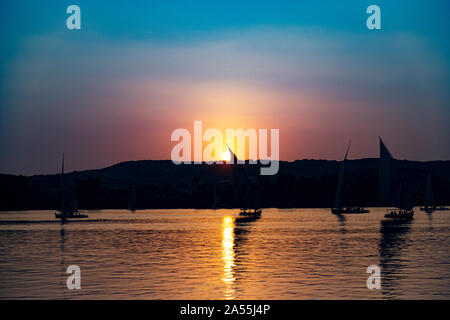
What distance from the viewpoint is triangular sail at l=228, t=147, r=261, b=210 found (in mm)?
135250

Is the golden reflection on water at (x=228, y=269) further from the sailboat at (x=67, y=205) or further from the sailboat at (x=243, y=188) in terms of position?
the sailboat at (x=67, y=205)

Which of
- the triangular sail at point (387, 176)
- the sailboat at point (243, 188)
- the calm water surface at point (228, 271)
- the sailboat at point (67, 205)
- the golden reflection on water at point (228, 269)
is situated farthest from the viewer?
the sailboat at point (67, 205)

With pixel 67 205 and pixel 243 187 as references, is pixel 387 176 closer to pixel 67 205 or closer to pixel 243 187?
pixel 243 187

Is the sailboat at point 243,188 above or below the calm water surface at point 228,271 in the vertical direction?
above

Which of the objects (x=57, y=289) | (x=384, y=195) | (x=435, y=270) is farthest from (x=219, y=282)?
(x=384, y=195)

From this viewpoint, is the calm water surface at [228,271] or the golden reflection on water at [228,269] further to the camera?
the golden reflection on water at [228,269]

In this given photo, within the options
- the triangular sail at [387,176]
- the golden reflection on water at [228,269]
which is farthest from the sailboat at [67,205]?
the golden reflection on water at [228,269]

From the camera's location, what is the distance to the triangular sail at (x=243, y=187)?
444 feet

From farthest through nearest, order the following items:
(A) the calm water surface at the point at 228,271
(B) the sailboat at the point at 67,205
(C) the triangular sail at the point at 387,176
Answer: (B) the sailboat at the point at 67,205 → (C) the triangular sail at the point at 387,176 → (A) the calm water surface at the point at 228,271

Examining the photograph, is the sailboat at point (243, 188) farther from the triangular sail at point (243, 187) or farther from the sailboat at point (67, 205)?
the sailboat at point (67, 205)

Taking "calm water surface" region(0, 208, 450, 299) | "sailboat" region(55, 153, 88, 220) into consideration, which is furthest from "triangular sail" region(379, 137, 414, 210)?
"sailboat" region(55, 153, 88, 220)
